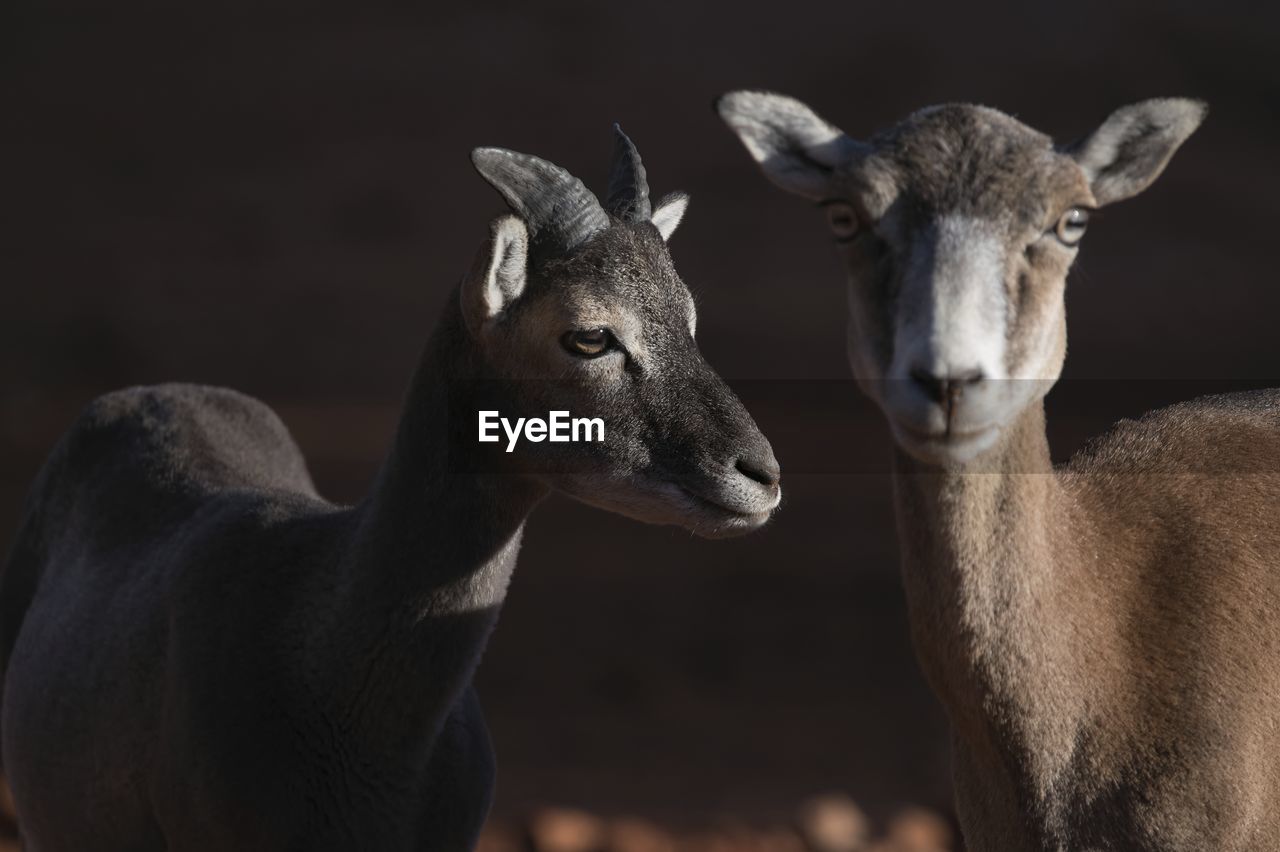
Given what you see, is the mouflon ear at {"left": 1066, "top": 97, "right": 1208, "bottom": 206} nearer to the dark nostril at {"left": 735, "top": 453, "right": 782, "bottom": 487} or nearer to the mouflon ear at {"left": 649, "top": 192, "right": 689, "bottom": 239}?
the dark nostril at {"left": 735, "top": 453, "right": 782, "bottom": 487}

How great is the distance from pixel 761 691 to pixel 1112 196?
694cm

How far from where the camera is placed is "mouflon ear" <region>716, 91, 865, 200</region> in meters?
4.49

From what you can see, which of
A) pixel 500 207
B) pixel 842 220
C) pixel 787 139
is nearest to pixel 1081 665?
pixel 842 220

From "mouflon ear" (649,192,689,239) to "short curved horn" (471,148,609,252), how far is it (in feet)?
1.79

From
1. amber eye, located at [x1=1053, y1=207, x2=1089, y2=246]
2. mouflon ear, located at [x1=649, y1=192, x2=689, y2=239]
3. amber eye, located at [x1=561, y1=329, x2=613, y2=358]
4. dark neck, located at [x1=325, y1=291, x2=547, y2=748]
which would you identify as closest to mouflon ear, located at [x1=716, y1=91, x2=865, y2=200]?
amber eye, located at [x1=1053, y1=207, x2=1089, y2=246]

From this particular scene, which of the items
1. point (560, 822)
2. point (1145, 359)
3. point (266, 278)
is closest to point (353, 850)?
point (560, 822)

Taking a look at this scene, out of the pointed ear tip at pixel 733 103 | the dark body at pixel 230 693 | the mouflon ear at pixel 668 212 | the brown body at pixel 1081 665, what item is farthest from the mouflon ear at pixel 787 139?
the dark body at pixel 230 693

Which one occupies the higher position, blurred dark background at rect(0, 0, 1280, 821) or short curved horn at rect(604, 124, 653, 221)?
short curved horn at rect(604, 124, 653, 221)

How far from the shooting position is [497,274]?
482cm

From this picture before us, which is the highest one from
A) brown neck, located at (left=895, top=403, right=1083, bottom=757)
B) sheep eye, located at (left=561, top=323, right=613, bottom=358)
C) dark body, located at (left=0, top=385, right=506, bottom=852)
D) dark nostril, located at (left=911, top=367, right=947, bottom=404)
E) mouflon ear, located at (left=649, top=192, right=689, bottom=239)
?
dark nostril, located at (left=911, top=367, right=947, bottom=404)

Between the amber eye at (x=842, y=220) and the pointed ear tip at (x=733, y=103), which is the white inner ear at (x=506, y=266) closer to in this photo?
the pointed ear tip at (x=733, y=103)

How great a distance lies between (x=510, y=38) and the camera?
18.8 m

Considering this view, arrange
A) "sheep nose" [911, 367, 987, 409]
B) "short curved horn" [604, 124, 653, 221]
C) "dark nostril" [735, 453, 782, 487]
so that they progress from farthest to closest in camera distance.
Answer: "short curved horn" [604, 124, 653, 221], "dark nostril" [735, 453, 782, 487], "sheep nose" [911, 367, 987, 409]

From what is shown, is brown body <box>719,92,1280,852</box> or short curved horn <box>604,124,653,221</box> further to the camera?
short curved horn <box>604,124,653,221</box>
